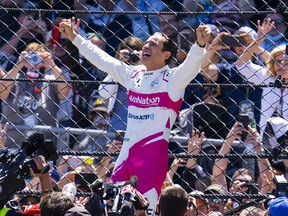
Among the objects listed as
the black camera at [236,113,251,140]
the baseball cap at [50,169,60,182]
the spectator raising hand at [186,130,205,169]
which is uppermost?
the black camera at [236,113,251,140]

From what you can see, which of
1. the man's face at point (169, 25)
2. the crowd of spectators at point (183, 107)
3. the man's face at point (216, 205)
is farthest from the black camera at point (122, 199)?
the man's face at point (169, 25)

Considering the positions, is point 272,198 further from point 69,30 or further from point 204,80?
point 204,80

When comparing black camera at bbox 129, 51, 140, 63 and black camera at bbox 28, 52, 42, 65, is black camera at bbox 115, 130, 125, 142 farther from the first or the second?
black camera at bbox 28, 52, 42, 65

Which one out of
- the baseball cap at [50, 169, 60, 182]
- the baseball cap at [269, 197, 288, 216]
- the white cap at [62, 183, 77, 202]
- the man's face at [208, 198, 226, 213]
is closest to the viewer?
the baseball cap at [269, 197, 288, 216]

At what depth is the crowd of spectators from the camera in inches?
251

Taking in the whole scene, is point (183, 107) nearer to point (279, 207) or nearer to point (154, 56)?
point (154, 56)

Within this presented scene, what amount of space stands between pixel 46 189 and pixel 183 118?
1.78m

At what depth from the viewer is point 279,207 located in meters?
4.83

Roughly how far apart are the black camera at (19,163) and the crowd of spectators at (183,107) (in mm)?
591

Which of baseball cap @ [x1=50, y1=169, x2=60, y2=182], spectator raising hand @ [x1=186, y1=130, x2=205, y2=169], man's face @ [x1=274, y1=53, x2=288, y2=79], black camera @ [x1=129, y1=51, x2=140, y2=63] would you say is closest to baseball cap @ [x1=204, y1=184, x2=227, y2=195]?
spectator raising hand @ [x1=186, y1=130, x2=205, y2=169]

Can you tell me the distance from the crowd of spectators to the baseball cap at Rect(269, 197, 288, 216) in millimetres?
838

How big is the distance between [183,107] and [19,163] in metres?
2.61

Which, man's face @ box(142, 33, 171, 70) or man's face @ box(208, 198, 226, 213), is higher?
man's face @ box(142, 33, 171, 70)

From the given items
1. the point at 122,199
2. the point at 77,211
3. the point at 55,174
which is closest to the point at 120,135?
the point at 55,174
